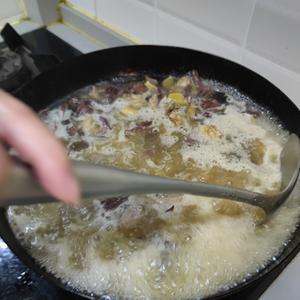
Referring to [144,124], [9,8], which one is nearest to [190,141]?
[144,124]

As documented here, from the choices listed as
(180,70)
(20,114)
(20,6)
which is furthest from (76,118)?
(20,6)

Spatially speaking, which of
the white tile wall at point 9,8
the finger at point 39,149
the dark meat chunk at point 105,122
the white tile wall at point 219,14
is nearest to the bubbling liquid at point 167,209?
the dark meat chunk at point 105,122

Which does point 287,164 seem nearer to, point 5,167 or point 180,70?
point 180,70

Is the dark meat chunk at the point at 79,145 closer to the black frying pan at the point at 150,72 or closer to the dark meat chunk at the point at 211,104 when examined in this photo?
the black frying pan at the point at 150,72

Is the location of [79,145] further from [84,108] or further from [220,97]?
[220,97]

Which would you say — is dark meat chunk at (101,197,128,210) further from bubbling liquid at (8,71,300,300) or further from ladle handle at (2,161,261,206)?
ladle handle at (2,161,261,206)
